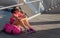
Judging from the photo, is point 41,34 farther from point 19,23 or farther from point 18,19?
point 18,19

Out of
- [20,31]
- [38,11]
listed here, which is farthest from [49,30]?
[38,11]

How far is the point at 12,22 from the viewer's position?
9453 millimetres

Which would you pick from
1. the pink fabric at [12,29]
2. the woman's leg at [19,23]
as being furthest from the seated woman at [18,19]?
the pink fabric at [12,29]

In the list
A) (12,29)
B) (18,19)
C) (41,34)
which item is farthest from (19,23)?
(41,34)

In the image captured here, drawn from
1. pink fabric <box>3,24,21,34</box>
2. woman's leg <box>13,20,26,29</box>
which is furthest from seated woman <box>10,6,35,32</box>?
pink fabric <box>3,24,21,34</box>

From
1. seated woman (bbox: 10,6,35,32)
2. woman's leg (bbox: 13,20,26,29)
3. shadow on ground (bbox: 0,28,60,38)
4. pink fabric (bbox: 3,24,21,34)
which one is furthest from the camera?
woman's leg (bbox: 13,20,26,29)

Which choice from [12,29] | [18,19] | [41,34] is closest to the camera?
[12,29]

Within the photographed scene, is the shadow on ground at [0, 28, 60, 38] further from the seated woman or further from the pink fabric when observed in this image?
the seated woman

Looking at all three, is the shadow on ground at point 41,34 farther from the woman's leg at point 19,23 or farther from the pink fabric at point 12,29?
the woman's leg at point 19,23

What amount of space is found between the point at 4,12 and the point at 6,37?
297 cm

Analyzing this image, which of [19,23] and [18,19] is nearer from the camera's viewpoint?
[18,19]

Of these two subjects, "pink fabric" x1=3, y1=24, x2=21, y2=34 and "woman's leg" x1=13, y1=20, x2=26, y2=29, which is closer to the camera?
"pink fabric" x1=3, y1=24, x2=21, y2=34

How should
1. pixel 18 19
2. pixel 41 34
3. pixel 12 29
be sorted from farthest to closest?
1. pixel 41 34
2. pixel 18 19
3. pixel 12 29

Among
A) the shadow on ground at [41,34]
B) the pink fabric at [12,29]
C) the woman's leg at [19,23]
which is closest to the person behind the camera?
the shadow on ground at [41,34]
